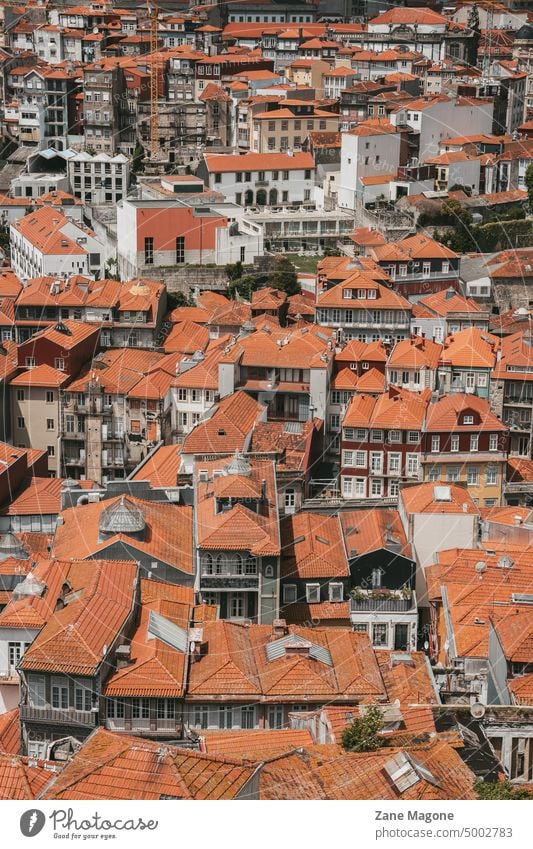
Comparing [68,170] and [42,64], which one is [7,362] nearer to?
[68,170]

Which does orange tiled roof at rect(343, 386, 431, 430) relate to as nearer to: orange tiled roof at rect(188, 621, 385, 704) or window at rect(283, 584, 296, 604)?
window at rect(283, 584, 296, 604)

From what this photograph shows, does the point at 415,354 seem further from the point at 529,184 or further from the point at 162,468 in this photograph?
the point at 529,184

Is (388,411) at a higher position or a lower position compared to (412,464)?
higher

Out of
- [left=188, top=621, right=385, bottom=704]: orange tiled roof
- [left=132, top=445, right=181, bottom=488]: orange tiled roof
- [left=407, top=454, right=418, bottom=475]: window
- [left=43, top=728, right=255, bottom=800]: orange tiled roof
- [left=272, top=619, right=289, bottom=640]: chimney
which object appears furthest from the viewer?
[left=407, top=454, right=418, bottom=475]: window

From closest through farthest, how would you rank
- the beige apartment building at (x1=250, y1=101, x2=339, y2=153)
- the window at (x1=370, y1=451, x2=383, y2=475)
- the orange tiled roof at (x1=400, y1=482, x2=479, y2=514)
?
the orange tiled roof at (x1=400, y1=482, x2=479, y2=514)
the window at (x1=370, y1=451, x2=383, y2=475)
the beige apartment building at (x1=250, y1=101, x2=339, y2=153)

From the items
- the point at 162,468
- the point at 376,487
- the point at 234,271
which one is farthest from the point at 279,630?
the point at 234,271

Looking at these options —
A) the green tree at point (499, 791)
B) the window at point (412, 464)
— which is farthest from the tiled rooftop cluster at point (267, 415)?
the green tree at point (499, 791)

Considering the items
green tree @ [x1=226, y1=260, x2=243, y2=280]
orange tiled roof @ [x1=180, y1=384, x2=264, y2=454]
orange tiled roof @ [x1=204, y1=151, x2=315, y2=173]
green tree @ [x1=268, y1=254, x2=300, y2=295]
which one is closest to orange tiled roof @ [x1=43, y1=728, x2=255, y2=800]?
orange tiled roof @ [x1=180, y1=384, x2=264, y2=454]
